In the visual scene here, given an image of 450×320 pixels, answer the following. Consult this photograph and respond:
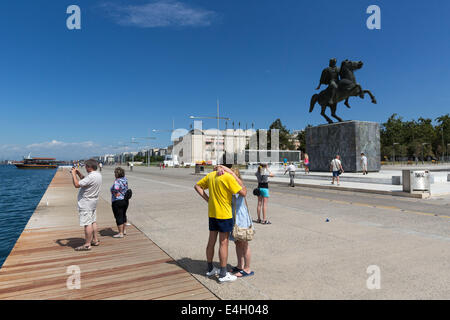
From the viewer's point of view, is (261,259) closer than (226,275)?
No

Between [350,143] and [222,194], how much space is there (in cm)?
2110

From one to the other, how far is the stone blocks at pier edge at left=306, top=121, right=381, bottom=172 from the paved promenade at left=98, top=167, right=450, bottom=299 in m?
12.7

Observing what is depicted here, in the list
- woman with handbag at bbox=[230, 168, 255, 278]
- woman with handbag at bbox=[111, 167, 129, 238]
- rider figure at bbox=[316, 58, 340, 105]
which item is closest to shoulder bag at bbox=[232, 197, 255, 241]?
woman with handbag at bbox=[230, 168, 255, 278]

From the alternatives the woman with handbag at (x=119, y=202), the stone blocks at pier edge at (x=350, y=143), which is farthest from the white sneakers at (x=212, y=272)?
the stone blocks at pier edge at (x=350, y=143)

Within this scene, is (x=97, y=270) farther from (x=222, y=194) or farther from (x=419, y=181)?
(x=419, y=181)

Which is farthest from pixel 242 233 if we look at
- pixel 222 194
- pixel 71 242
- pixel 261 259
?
pixel 71 242

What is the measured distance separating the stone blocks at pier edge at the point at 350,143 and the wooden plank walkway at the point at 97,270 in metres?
19.5

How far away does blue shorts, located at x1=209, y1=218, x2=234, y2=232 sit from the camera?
3.91 m

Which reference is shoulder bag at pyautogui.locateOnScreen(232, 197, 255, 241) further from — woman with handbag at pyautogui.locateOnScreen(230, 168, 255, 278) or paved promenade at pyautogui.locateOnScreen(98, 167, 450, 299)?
paved promenade at pyautogui.locateOnScreen(98, 167, 450, 299)

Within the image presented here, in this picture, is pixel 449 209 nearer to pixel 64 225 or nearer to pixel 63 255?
pixel 63 255

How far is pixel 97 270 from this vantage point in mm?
4473

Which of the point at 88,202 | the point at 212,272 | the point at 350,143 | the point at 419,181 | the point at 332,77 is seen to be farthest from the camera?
the point at 332,77
